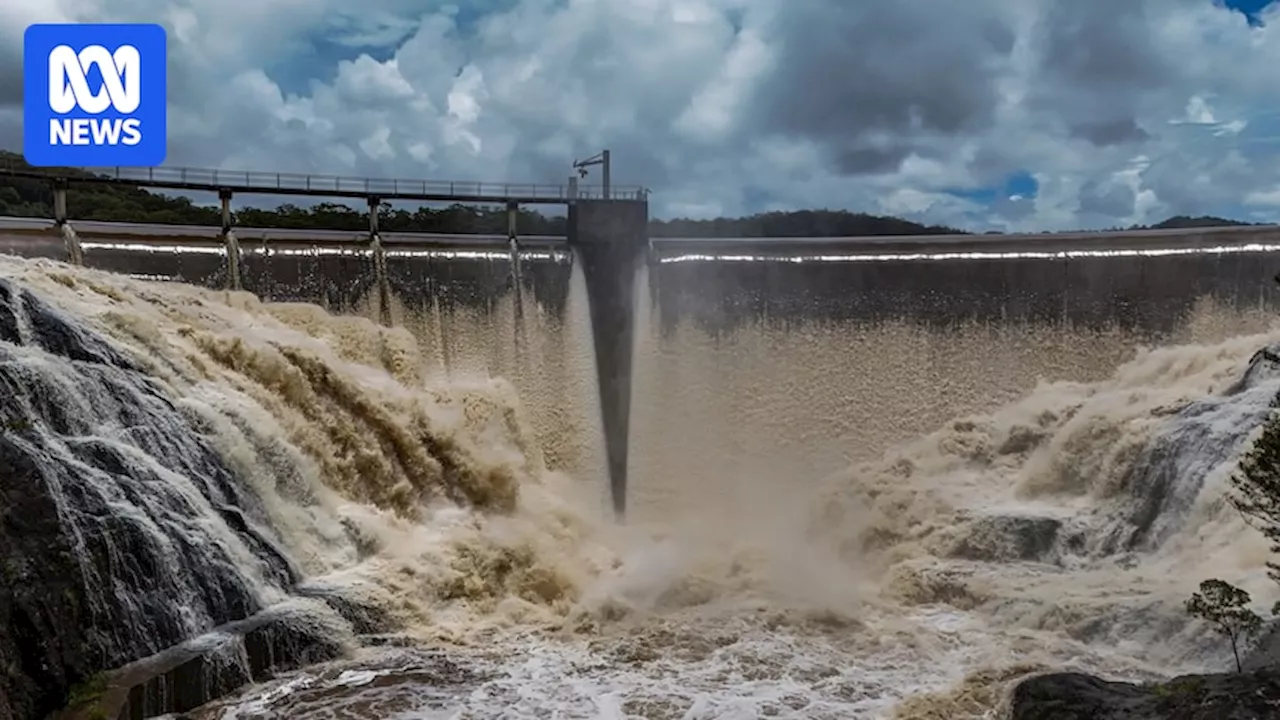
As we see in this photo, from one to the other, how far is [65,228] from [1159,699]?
51.1 feet

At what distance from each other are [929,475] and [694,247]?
6.73 meters

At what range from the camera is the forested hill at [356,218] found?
2470 cm

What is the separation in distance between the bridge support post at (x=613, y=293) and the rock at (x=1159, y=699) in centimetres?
1147

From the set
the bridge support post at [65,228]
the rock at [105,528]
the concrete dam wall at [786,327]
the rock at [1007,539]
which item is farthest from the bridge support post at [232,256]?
the rock at [1007,539]

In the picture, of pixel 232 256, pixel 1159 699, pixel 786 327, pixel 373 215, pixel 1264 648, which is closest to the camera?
pixel 1159 699

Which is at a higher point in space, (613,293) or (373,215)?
(373,215)

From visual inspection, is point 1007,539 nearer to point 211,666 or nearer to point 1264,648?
point 1264,648

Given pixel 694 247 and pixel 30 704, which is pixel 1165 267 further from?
pixel 30 704

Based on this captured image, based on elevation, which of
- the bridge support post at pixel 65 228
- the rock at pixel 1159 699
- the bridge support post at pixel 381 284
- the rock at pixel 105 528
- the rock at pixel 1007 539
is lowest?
the rock at pixel 1007 539

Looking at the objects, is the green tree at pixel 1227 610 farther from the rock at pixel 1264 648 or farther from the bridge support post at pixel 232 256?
the bridge support post at pixel 232 256

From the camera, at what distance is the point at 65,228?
50.9ft

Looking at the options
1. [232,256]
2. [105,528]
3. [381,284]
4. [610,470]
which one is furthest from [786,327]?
[105,528]

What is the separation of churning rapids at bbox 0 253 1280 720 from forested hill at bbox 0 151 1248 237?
877 centimetres

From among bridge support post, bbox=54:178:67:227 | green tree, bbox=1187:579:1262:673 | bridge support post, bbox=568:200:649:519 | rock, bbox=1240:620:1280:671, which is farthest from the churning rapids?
bridge support post, bbox=54:178:67:227
